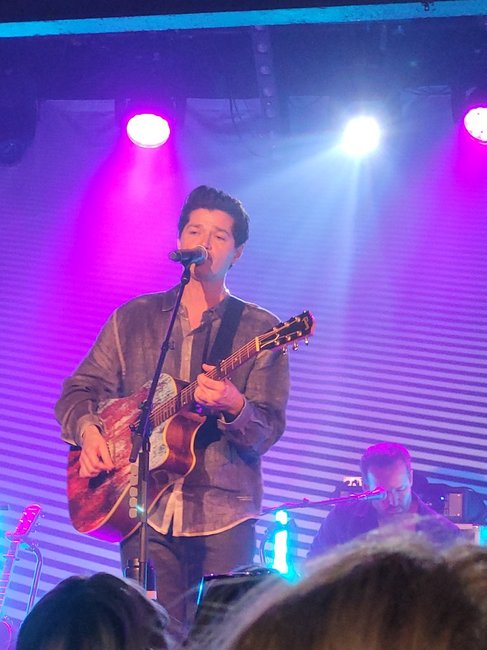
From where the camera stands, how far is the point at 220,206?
3.80m

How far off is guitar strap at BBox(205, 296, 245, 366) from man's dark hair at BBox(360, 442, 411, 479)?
2143mm

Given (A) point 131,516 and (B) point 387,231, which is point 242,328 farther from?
(B) point 387,231

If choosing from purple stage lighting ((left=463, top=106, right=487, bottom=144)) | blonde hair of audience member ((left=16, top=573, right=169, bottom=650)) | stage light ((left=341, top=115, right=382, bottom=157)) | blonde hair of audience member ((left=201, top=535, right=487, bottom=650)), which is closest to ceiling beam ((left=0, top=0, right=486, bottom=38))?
blonde hair of audience member ((left=16, top=573, right=169, bottom=650))

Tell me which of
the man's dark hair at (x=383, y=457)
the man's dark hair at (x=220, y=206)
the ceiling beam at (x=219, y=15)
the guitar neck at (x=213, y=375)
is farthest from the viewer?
the man's dark hair at (x=383, y=457)

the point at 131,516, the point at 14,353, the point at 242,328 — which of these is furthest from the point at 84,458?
the point at 14,353

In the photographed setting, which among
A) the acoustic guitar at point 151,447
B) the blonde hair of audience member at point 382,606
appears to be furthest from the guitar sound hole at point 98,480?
the blonde hair of audience member at point 382,606

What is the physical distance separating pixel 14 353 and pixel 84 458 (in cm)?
396

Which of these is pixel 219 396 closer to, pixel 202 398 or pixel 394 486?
pixel 202 398

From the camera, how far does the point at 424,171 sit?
24.6 ft

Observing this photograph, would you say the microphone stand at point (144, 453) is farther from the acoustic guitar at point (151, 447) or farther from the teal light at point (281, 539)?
the teal light at point (281, 539)

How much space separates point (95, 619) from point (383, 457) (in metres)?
4.55

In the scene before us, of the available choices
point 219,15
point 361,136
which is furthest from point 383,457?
point 219,15

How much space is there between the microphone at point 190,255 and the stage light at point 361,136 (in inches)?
150

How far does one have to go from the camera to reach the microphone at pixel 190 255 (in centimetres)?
346
